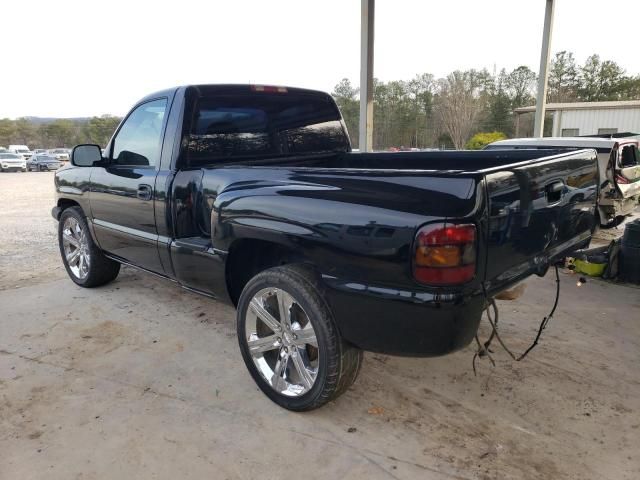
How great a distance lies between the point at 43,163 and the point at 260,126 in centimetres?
3624

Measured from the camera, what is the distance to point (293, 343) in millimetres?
2637

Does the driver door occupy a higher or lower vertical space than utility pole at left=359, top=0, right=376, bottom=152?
lower

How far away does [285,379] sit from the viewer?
8.96 feet

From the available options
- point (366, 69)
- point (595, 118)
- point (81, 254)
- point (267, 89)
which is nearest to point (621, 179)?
point (366, 69)

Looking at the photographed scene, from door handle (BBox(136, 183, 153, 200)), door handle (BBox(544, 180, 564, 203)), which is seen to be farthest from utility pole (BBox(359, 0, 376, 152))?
door handle (BBox(544, 180, 564, 203))

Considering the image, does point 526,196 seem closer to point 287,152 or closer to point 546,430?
point 546,430

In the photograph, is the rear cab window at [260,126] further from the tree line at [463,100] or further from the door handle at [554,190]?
the tree line at [463,100]

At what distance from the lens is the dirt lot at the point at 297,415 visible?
2.27 meters

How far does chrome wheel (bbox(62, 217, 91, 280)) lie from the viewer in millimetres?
4742

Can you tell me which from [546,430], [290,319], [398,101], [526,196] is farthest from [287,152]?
[398,101]

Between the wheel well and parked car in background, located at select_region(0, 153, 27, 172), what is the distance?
36.1 metres

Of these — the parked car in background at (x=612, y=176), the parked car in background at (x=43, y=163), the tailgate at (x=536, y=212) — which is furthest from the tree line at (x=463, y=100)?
the parked car in background at (x=43, y=163)

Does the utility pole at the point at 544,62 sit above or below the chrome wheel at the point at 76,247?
above

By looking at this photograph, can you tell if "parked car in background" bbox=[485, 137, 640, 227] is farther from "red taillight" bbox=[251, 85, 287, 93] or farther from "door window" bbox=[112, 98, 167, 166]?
"door window" bbox=[112, 98, 167, 166]
